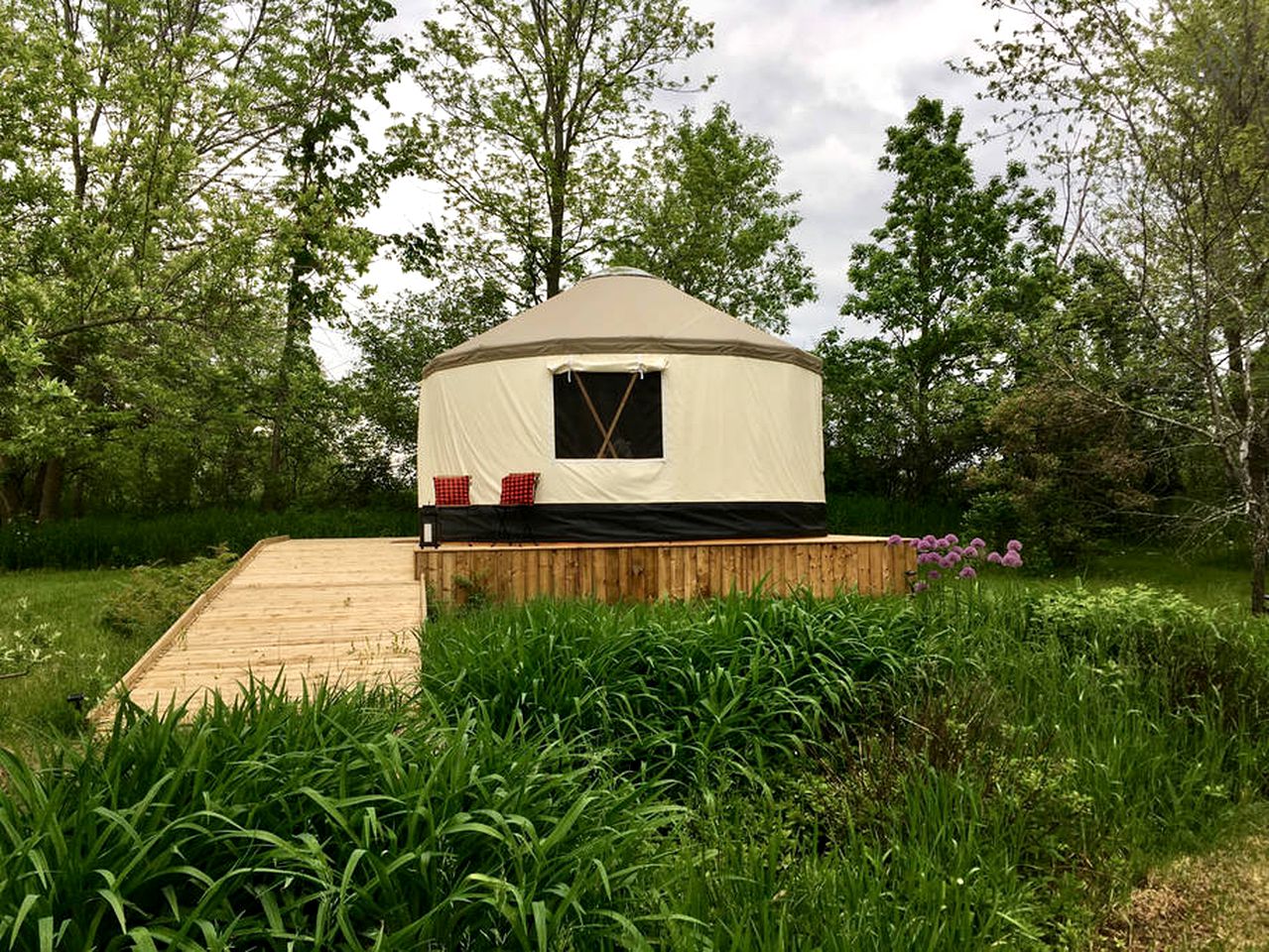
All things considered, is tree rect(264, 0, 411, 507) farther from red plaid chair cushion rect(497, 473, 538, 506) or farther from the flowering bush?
the flowering bush

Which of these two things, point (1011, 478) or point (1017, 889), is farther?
point (1011, 478)

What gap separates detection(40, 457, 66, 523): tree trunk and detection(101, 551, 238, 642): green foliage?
6215mm

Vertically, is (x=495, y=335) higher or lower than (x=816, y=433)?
higher

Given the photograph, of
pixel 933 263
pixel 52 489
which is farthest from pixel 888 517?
pixel 52 489

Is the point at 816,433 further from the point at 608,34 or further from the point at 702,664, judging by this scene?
the point at 608,34

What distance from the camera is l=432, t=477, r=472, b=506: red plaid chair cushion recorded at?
7090 millimetres

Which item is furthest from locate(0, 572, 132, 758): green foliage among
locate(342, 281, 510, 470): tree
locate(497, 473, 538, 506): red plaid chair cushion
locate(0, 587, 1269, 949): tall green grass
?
locate(342, 281, 510, 470): tree

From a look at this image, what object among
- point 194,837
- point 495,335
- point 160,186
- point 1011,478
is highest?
point 160,186

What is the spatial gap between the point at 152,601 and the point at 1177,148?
21.7 ft

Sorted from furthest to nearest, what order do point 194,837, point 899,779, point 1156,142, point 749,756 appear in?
point 1156,142 → point 749,756 → point 899,779 → point 194,837

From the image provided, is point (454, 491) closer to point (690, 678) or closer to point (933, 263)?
point (690, 678)

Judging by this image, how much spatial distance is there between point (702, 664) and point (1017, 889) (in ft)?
3.70

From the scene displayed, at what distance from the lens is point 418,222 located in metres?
13.1

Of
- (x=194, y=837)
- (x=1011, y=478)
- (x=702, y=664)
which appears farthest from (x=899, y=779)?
(x=1011, y=478)
